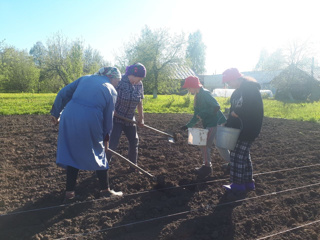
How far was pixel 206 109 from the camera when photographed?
4.32 meters

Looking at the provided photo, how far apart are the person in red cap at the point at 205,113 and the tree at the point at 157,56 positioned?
18063 millimetres

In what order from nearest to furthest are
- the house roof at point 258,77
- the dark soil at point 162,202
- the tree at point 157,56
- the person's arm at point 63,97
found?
the dark soil at point 162,202
the person's arm at point 63,97
the tree at point 157,56
the house roof at point 258,77

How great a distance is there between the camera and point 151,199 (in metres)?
3.59

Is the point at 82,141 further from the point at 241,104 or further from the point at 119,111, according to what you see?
the point at 241,104

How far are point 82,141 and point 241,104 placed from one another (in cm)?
210

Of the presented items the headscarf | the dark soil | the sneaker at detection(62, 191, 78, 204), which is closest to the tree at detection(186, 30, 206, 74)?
the dark soil

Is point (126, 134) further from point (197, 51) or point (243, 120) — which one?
point (197, 51)

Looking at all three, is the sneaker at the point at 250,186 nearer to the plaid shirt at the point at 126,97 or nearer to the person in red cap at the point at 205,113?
the person in red cap at the point at 205,113

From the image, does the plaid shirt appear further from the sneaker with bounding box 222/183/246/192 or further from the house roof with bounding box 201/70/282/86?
the house roof with bounding box 201/70/282/86

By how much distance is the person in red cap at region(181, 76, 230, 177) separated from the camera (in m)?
4.24

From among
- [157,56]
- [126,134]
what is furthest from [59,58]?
[126,134]

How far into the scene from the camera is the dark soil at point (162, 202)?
Result: 2.84 m

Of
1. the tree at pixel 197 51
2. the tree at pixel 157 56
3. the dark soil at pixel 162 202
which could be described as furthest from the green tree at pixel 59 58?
the tree at pixel 197 51

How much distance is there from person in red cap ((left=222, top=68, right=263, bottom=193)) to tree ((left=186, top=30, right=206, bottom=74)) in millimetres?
56401
